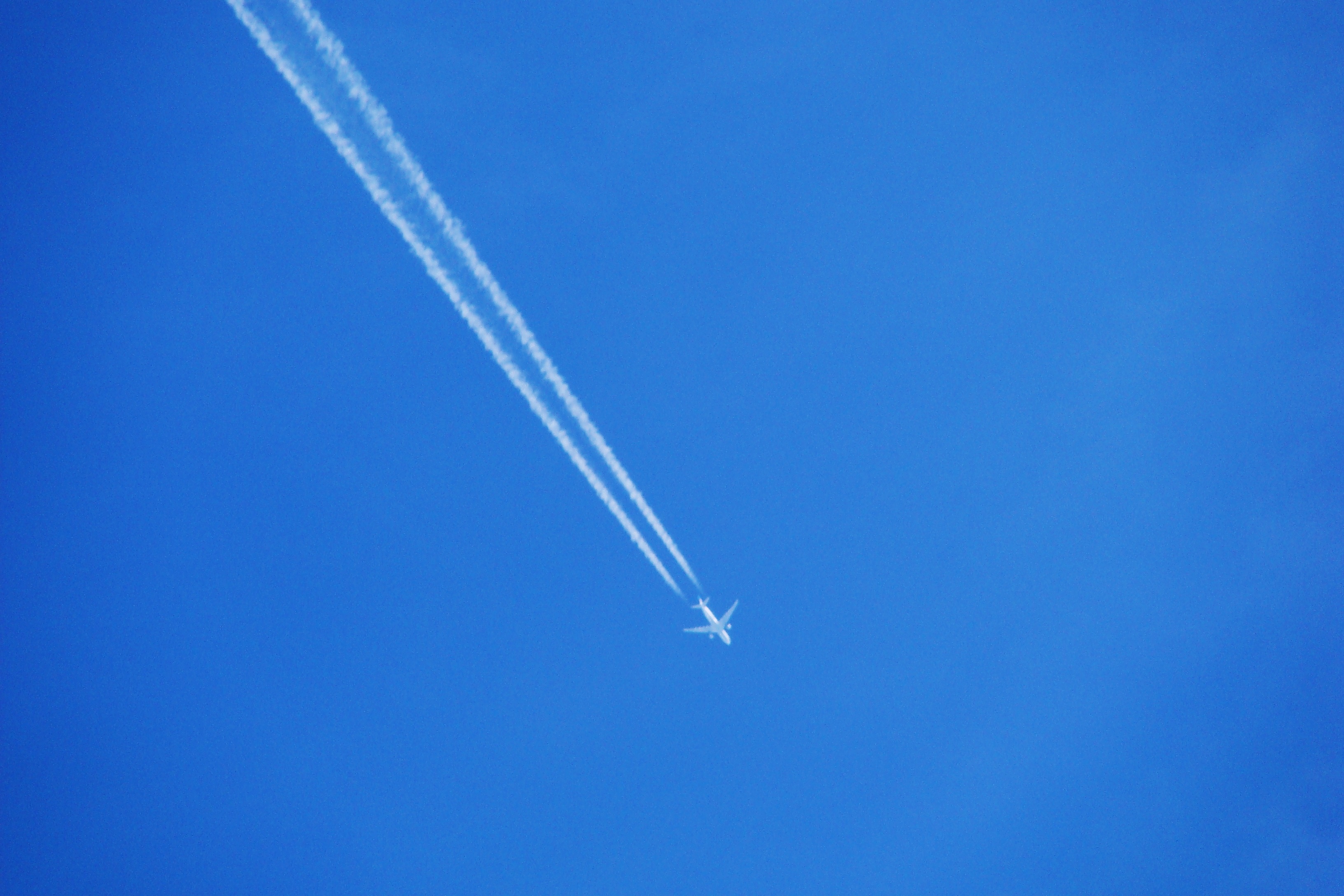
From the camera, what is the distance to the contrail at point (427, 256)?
42.3 feet

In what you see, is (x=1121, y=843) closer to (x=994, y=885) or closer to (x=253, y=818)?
(x=994, y=885)

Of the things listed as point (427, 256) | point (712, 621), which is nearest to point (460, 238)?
point (427, 256)

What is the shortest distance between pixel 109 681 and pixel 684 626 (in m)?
11.7

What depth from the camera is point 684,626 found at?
17938 millimetres

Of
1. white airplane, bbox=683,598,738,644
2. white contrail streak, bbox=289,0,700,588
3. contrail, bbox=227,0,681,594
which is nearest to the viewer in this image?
contrail, bbox=227,0,681,594

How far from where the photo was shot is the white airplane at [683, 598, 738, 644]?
17.6m

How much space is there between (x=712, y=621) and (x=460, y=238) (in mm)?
9072

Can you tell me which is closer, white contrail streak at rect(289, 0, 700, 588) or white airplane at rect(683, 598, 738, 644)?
white contrail streak at rect(289, 0, 700, 588)

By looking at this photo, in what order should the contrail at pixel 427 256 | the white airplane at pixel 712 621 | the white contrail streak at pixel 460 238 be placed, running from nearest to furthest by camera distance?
the contrail at pixel 427 256, the white contrail streak at pixel 460 238, the white airplane at pixel 712 621

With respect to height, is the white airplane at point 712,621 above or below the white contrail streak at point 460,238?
below

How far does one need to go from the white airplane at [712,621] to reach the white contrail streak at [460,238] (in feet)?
1.36

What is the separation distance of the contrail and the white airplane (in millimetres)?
596

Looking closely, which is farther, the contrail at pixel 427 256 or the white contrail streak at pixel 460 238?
the white contrail streak at pixel 460 238

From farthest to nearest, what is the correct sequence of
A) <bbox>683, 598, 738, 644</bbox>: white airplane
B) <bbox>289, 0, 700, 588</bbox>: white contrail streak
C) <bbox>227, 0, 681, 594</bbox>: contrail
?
<bbox>683, 598, 738, 644</bbox>: white airplane < <bbox>289, 0, 700, 588</bbox>: white contrail streak < <bbox>227, 0, 681, 594</bbox>: contrail
